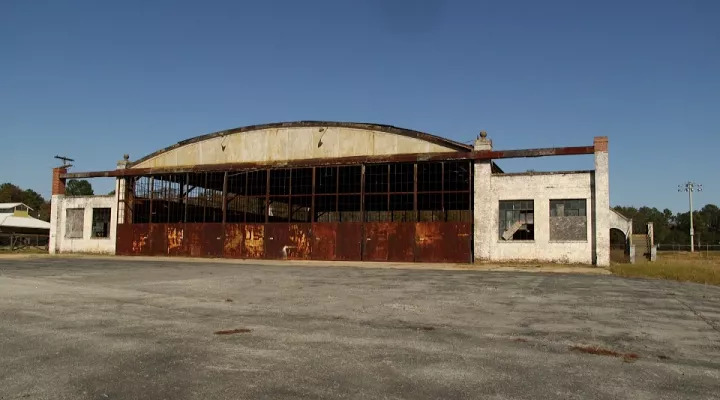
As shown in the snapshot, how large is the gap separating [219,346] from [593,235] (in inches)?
952

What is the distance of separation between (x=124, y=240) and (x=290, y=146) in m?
14.3

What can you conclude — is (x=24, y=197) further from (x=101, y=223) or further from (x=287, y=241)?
(x=287, y=241)

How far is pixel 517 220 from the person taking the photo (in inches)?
1101

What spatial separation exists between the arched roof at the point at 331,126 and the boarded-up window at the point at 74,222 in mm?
5887

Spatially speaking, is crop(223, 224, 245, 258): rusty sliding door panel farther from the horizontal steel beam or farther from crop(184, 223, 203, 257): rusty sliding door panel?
the horizontal steel beam

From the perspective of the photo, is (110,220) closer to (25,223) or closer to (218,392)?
(25,223)

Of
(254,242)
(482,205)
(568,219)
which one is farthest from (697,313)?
(254,242)

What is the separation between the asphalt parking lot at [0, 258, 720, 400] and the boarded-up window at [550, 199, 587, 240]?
47.2 ft

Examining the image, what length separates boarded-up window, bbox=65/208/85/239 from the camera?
38781 millimetres

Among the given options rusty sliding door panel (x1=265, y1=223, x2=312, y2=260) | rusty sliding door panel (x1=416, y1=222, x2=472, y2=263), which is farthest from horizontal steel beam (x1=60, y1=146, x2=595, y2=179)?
rusty sliding door panel (x1=265, y1=223, x2=312, y2=260)

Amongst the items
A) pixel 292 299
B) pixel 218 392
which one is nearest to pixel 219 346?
pixel 218 392

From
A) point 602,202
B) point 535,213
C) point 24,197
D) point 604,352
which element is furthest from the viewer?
point 24,197

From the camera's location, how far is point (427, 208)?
34.6 meters

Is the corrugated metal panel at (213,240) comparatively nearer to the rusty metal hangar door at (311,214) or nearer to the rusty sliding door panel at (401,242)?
the rusty metal hangar door at (311,214)
